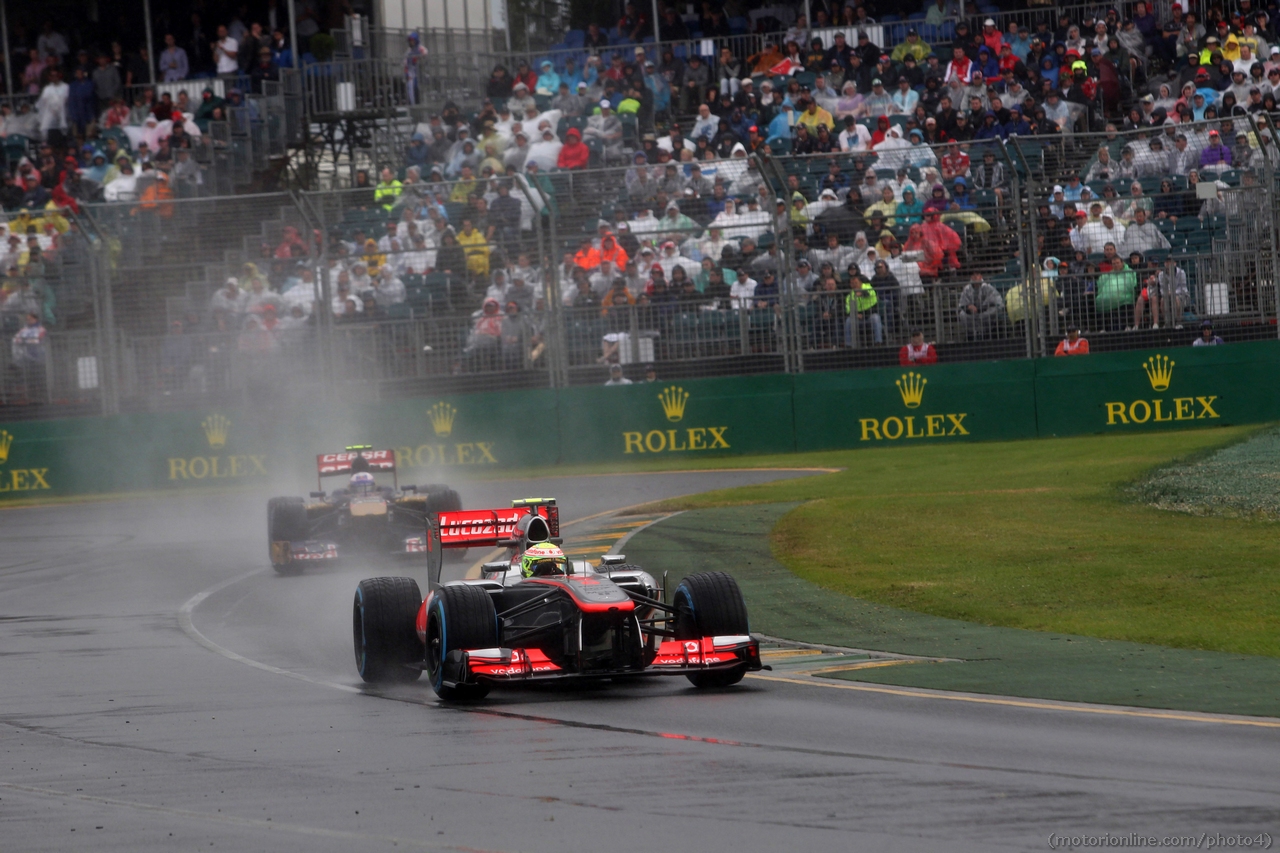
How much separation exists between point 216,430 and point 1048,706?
68.6 ft

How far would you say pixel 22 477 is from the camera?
27500 millimetres

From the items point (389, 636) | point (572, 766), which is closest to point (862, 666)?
point (389, 636)

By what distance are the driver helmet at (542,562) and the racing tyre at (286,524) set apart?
7452 millimetres

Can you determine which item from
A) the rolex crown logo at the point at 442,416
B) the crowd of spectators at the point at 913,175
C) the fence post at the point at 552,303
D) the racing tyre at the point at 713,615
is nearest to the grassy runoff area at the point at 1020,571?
the racing tyre at the point at 713,615

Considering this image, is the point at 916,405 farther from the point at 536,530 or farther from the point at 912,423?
the point at 536,530

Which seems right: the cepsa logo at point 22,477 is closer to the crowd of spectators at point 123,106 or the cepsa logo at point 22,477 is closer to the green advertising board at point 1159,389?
the crowd of spectators at point 123,106

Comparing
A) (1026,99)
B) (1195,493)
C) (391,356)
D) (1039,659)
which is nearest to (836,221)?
(1026,99)

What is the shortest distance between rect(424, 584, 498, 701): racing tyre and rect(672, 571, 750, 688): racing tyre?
122 centimetres

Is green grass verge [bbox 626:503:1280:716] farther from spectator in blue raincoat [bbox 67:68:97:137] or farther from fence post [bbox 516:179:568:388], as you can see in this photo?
spectator in blue raincoat [bbox 67:68:97:137]

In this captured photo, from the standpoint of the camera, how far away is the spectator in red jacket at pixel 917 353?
2594 centimetres

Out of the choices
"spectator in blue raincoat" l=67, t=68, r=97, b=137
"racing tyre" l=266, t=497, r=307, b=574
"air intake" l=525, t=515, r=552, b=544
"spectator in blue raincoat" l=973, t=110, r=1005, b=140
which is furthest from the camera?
"spectator in blue raincoat" l=67, t=68, r=97, b=137

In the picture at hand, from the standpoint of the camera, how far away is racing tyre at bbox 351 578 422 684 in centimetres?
1041

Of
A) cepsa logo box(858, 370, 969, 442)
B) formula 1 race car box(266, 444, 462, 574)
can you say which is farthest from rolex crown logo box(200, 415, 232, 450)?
cepsa logo box(858, 370, 969, 442)

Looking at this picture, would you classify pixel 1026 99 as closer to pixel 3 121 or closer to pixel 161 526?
pixel 161 526
